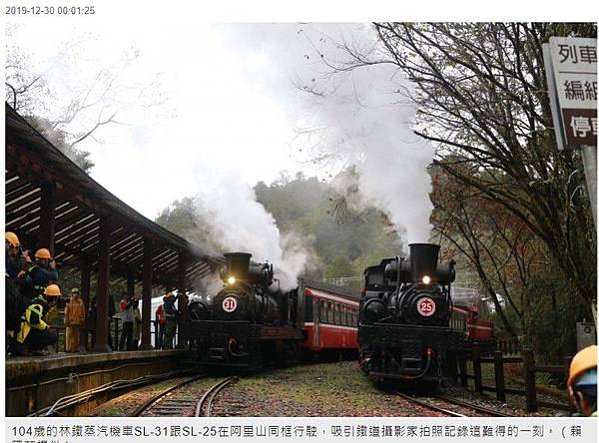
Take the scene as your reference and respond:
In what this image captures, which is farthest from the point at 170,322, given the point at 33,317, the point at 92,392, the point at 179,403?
the point at 33,317

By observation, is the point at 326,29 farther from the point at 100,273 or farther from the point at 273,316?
the point at 273,316

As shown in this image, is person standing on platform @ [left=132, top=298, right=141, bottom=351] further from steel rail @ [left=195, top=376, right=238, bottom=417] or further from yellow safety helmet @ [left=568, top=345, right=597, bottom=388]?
yellow safety helmet @ [left=568, top=345, right=597, bottom=388]

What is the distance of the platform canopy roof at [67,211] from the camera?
3885mm

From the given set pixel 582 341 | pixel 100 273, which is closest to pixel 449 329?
pixel 582 341

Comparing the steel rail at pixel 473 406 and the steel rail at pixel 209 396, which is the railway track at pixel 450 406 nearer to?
the steel rail at pixel 473 406

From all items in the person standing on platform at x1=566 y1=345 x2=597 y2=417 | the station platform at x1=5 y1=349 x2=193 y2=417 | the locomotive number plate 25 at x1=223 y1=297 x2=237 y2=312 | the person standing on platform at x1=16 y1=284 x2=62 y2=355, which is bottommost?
the station platform at x1=5 y1=349 x2=193 y2=417

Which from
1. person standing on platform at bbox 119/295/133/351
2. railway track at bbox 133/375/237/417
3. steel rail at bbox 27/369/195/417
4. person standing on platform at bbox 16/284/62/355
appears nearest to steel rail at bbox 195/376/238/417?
railway track at bbox 133/375/237/417

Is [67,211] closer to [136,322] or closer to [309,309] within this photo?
[136,322]

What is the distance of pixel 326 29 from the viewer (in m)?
3.91

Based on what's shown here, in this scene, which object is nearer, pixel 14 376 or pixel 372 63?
pixel 14 376

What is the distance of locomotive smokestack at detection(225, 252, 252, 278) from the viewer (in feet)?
21.8

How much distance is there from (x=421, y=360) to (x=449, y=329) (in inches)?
11.2

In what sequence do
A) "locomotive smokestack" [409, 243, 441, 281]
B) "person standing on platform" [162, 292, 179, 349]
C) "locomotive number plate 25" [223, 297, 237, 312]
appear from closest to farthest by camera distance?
1. "locomotive smokestack" [409, 243, 441, 281]
2. "locomotive number plate 25" [223, 297, 237, 312]
3. "person standing on platform" [162, 292, 179, 349]

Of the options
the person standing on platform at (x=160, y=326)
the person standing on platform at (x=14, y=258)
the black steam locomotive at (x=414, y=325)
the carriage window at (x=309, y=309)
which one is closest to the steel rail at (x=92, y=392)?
the person standing on platform at (x=14, y=258)
